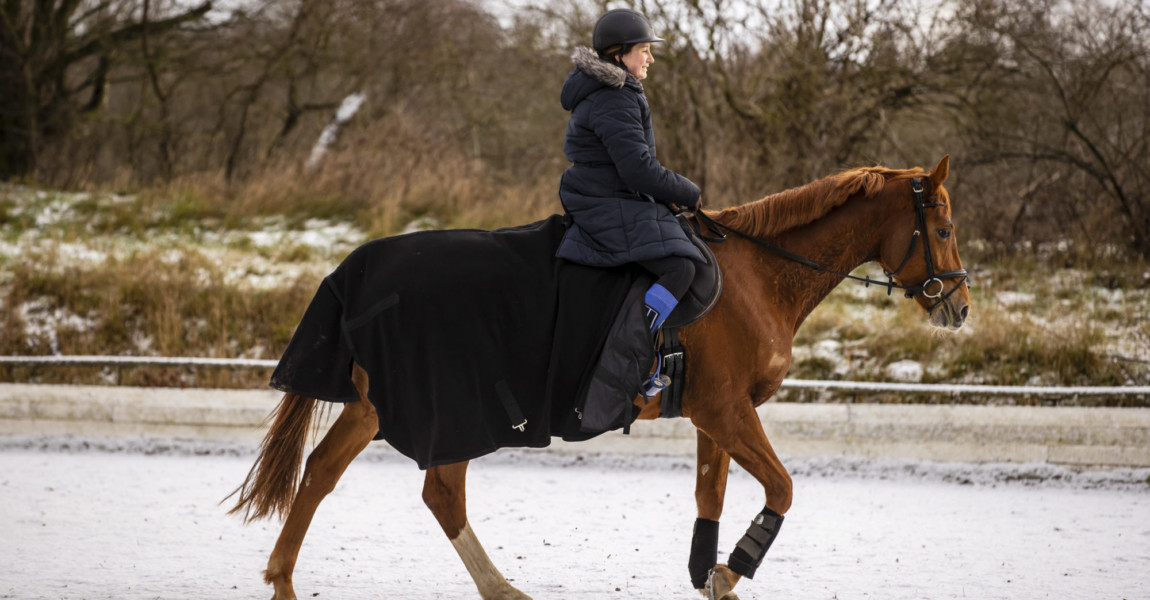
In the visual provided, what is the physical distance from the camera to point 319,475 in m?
4.19

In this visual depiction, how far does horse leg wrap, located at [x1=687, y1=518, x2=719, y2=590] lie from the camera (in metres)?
4.15

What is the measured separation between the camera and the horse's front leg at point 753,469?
395 centimetres

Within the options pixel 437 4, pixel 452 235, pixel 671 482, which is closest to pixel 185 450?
pixel 671 482

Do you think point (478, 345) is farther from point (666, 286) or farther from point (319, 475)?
point (319, 475)

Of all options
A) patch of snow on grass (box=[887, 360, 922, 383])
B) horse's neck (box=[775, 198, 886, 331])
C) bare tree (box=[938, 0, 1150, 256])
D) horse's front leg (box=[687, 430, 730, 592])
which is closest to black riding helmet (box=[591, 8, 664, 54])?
horse's neck (box=[775, 198, 886, 331])

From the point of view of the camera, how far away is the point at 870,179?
4258mm

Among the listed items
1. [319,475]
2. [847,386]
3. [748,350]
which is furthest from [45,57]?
[748,350]

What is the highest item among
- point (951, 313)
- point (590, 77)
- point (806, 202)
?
point (590, 77)

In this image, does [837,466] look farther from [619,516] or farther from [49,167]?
[49,167]

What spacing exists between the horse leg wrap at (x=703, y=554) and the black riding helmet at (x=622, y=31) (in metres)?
1.91

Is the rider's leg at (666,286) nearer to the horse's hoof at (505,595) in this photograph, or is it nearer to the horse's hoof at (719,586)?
the horse's hoof at (719,586)

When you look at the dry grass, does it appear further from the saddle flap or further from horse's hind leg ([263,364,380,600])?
horse's hind leg ([263,364,380,600])

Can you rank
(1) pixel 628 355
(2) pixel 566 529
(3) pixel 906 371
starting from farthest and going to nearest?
(3) pixel 906 371
(2) pixel 566 529
(1) pixel 628 355

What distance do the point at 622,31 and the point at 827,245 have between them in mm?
1238
